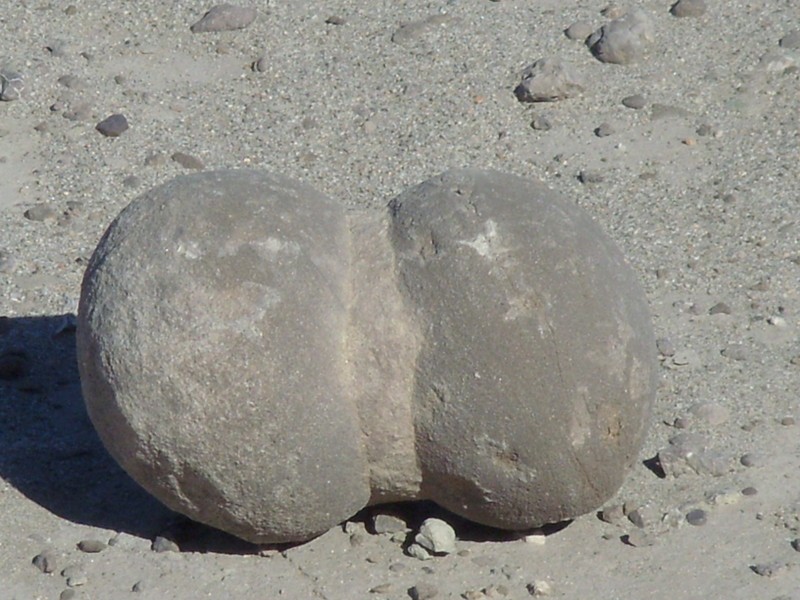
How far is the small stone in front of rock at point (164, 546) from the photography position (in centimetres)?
533

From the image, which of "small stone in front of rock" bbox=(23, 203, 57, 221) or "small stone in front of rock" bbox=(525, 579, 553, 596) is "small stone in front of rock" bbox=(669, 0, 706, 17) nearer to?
"small stone in front of rock" bbox=(23, 203, 57, 221)

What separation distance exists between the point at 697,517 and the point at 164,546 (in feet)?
6.62

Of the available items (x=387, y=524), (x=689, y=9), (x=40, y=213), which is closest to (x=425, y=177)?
(x=40, y=213)

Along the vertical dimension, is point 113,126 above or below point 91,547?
below

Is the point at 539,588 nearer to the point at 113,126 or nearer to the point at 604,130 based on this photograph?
the point at 604,130

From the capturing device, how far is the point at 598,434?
5012 millimetres

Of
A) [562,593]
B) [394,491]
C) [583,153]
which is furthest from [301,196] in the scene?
[583,153]

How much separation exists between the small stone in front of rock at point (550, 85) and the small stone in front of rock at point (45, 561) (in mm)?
4294

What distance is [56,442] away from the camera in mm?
5980

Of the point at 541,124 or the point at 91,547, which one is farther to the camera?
the point at 541,124

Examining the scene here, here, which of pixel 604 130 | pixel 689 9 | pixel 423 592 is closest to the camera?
pixel 423 592

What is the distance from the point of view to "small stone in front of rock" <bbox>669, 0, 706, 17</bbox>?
900 centimetres

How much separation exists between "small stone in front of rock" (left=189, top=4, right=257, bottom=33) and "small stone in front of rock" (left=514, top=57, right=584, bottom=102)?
1851 mm

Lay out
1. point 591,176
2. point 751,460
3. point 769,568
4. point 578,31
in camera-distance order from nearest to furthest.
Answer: point 769,568
point 751,460
point 591,176
point 578,31
